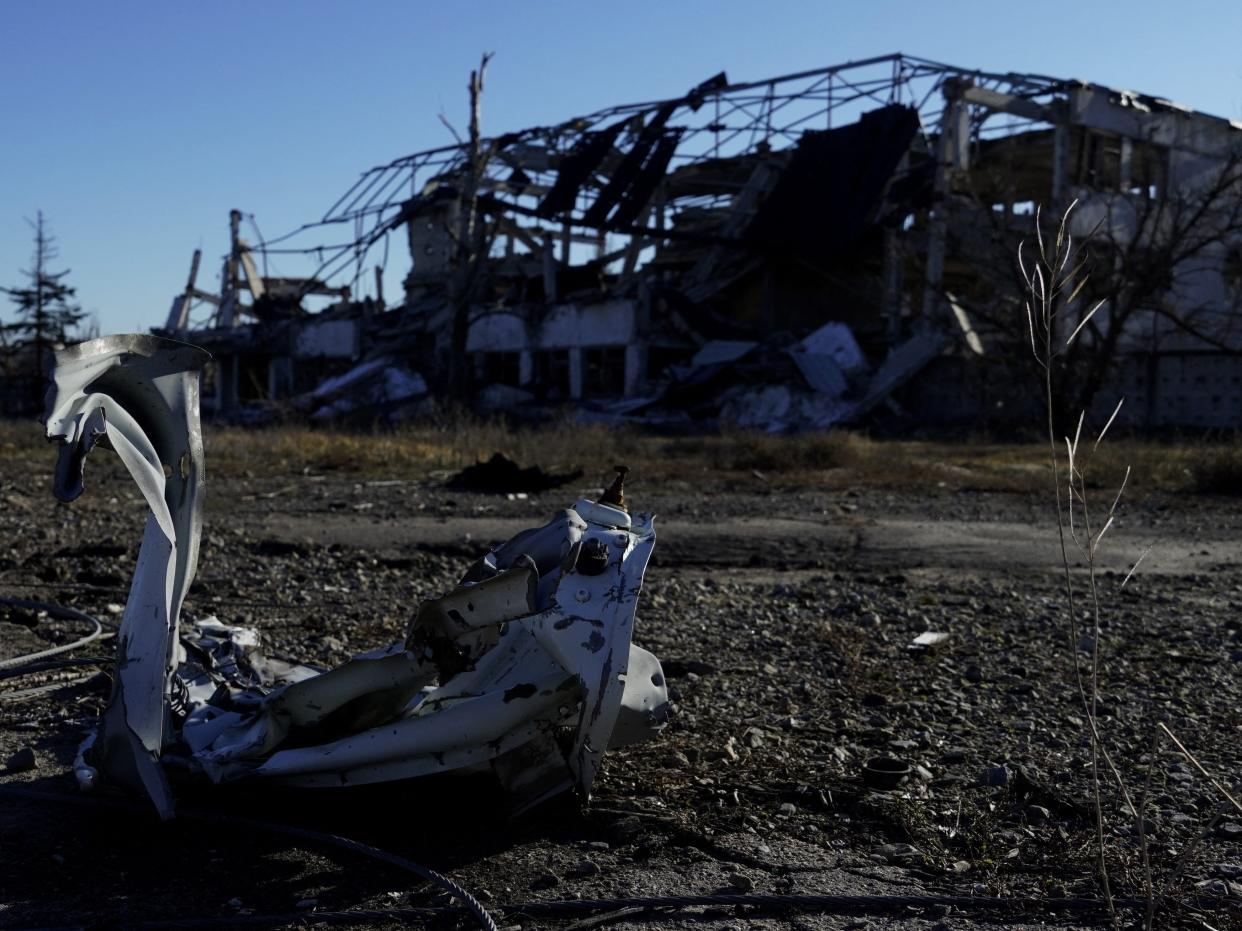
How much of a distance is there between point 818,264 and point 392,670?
2800cm

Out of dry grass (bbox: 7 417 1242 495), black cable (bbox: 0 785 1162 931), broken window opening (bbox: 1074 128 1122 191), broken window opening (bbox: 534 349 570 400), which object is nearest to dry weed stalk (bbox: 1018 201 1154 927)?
black cable (bbox: 0 785 1162 931)

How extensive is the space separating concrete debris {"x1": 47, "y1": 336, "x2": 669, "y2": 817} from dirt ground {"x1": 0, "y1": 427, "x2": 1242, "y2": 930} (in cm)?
17

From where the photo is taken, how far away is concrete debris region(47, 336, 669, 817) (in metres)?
3.28

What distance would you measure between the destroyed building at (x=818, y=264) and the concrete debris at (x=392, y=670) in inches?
799

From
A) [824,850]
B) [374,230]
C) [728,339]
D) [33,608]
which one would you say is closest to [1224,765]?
[824,850]

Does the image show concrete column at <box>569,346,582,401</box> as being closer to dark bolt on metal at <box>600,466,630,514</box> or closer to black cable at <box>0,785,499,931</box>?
dark bolt on metal at <box>600,466,630,514</box>

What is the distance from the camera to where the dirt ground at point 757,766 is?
3145mm

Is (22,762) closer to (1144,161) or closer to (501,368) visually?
(1144,161)

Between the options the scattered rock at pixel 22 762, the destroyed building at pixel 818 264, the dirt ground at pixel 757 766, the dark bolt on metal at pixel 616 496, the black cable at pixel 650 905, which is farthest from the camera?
the destroyed building at pixel 818 264

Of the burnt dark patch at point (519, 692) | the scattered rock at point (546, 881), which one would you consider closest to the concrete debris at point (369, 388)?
the burnt dark patch at point (519, 692)

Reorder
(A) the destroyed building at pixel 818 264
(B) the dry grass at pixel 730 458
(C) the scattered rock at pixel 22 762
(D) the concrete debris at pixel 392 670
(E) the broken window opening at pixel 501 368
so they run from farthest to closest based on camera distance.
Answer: (E) the broken window opening at pixel 501 368, (A) the destroyed building at pixel 818 264, (B) the dry grass at pixel 730 458, (C) the scattered rock at pixel 22 762, (D) the concrete debris at pixel 392 670

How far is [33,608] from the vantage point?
6.44 metres

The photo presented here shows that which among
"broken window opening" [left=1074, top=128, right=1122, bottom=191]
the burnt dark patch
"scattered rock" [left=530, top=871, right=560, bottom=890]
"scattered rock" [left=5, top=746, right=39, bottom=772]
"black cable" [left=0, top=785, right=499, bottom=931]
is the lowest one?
"scattered rock" [left=530, top=871, right=560, bottom=890]

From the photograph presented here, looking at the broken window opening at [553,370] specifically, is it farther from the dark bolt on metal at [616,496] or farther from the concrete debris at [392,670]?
the concrete debris at [392,670]
